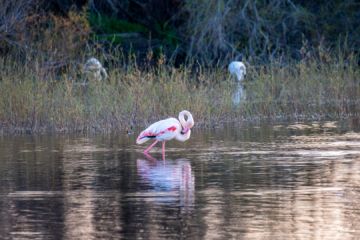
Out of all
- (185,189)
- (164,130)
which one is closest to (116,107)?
(164,130)

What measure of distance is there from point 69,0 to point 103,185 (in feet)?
68.4

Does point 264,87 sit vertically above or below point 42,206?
above

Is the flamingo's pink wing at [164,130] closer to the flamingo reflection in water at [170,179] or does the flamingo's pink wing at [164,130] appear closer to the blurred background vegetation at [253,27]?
the flamingo reflection in water at [170,179]

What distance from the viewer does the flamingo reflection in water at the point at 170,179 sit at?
5.77 metres

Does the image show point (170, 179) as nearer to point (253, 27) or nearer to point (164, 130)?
point (164, 130)

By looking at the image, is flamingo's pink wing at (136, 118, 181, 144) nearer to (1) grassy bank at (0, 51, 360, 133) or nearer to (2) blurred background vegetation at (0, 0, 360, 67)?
(1) grassy bank at (0, 51, 360, 133)

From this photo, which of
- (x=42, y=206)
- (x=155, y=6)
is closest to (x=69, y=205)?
(x=42, y=206)

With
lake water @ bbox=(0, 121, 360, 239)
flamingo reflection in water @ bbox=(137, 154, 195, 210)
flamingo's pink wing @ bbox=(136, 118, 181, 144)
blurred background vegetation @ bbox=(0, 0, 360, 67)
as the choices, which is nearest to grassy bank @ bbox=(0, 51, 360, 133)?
lake water @ bbox=(0, 121, 360, 239)

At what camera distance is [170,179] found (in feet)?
22.4

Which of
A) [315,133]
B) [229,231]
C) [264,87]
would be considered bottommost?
A: [229,231]

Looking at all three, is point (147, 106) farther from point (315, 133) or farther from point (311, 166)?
point (311, 166)

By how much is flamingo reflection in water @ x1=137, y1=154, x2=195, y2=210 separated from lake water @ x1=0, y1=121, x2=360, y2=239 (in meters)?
0.01

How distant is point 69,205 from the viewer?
552cm

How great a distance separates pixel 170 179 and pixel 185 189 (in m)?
0.66
